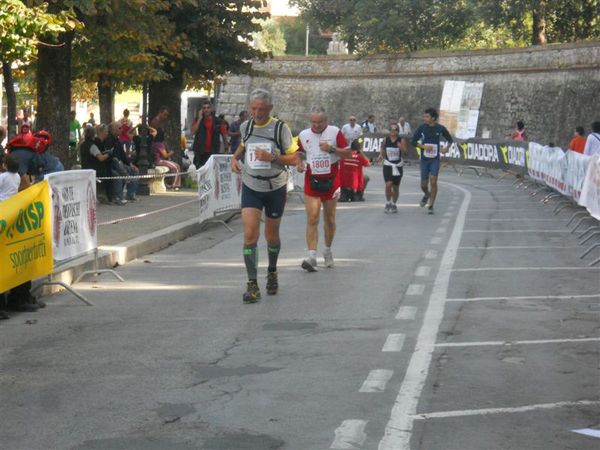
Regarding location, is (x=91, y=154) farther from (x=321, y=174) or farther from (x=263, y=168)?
(x=263, y=168)

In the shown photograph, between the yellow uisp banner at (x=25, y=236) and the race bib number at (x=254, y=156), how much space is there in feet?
6.31

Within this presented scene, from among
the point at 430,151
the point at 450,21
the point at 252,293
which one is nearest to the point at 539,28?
the point at 450,21

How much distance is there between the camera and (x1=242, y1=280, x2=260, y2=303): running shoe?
40.1 ft

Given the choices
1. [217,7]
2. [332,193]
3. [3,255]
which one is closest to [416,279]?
[332,193]

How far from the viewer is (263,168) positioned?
41.5ft

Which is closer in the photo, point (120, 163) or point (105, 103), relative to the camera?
point (120, 163)

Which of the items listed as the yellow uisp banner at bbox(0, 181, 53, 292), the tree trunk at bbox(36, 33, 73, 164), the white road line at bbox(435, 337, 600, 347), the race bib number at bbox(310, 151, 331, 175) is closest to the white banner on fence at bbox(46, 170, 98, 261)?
the yellow uisp banner at bbox(0, 181, 53, 292)

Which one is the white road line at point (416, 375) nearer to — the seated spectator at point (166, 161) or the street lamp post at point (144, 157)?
the street lamp post at point (144, 157)

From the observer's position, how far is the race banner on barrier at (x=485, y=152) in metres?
39.8

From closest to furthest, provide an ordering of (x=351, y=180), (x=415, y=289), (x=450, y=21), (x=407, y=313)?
(x=407, y=313) → (x=415, y=289) → (x=351, y=180) → (x=450, y=21)

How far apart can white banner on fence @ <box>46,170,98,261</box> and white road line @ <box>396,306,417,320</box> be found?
11.3ft

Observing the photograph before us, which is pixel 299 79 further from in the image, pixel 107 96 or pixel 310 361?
pixel 310 361

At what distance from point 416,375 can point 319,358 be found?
0.93 meters

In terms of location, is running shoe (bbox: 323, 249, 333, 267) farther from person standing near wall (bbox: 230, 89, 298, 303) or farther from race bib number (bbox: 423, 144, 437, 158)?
race bib number (bbox: 423, 144, 437, 158)
